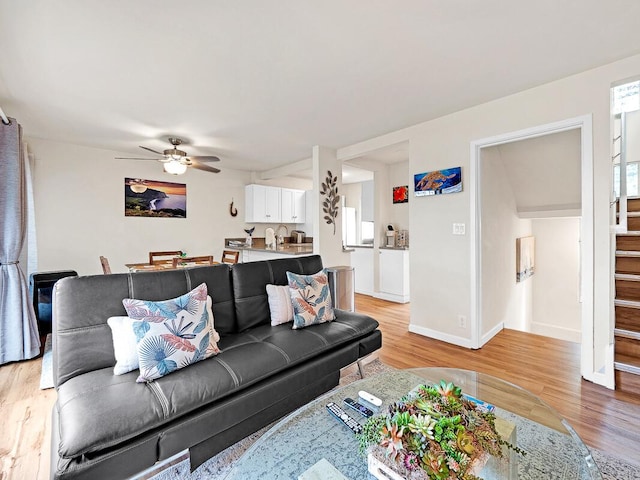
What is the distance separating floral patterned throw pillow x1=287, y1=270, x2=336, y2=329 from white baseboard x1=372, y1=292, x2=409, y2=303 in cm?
272

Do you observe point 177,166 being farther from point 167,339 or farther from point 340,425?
point 340,425

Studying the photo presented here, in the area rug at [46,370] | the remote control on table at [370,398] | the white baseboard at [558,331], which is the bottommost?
the white baseboard at [558,331]

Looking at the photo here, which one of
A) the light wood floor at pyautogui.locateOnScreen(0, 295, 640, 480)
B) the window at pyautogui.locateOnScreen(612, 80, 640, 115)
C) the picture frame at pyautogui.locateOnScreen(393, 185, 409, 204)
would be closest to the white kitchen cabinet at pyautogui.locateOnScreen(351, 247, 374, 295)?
the picture frame at pyautogui.locateOnScreen(393, 185, 409, 204)

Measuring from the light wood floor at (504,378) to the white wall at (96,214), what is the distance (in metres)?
1.80

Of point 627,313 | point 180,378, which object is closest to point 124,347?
point 180,378

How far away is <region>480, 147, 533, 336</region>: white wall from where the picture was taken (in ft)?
10.0

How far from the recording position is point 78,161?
4051 mm

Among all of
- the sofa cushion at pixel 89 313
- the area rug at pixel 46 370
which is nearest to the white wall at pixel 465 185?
the sofa cushion at pixel 89 313

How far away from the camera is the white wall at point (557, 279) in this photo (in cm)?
448

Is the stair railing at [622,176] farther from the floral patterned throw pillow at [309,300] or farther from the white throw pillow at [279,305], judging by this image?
the white throw pillow at [279,305]

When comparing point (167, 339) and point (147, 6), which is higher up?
point (147, 6)

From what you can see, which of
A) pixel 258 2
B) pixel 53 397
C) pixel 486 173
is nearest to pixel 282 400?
pixel 53 397

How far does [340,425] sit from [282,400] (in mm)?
583

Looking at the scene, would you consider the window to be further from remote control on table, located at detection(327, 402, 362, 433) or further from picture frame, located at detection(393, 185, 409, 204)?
picture frame, located at detection(393, 185, 409, 204)
